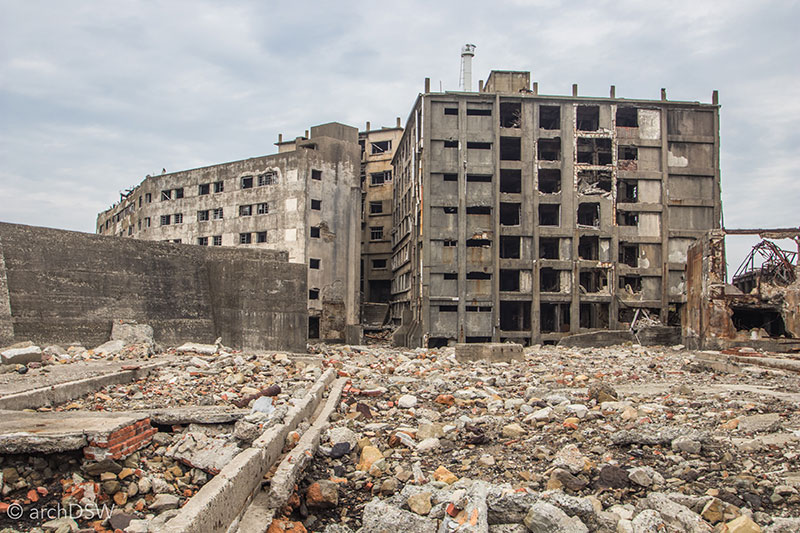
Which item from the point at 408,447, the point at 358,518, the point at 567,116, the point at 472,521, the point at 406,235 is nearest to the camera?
the point at 472,521

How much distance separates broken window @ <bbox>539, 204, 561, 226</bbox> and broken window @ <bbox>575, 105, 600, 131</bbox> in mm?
3969

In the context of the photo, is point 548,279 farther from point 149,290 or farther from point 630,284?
point 149,290

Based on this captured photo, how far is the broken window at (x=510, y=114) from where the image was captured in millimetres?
26312

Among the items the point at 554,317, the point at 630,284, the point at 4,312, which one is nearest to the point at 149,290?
the point at 4,312

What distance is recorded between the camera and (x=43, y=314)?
37.9 ft

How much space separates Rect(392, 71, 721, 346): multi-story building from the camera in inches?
979

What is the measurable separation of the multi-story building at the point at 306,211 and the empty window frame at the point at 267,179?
0.06 m

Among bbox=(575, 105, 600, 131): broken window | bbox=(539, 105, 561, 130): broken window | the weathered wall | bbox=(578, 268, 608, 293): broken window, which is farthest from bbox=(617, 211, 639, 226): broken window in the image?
the weathered wall

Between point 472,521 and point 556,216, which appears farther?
point 556,216

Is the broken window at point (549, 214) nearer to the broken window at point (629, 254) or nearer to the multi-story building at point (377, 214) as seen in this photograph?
the broken window at point (629, 254)

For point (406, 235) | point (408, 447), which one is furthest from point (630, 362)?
point (406, 235)

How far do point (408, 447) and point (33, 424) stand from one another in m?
3.83

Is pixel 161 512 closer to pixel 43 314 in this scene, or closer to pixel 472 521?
pixel 472 521

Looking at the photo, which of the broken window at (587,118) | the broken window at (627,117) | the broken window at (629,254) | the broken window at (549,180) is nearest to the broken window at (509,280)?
the broken window at (549,180)
